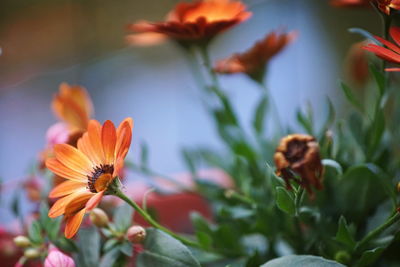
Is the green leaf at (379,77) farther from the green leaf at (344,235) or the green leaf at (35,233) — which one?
the green leaf at (35,233)

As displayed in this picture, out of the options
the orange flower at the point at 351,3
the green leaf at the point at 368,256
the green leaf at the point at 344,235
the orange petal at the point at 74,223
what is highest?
the orange flower at the point at 351,3

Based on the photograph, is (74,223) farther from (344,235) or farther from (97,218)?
(344,235)

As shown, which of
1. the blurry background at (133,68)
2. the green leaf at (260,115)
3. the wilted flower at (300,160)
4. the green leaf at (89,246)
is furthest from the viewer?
the blurry background at (133,68)

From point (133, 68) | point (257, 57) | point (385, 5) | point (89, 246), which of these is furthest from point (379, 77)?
point (133, 68)

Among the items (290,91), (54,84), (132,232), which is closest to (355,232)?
(132,232)

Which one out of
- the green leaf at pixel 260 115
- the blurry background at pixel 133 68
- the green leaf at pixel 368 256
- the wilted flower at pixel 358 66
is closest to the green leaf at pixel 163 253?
the green leaf at pixel 368 256

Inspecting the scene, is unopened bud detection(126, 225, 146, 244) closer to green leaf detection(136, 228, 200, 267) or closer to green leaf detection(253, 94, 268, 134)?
green leaf detection(136, 228, 200, 267)

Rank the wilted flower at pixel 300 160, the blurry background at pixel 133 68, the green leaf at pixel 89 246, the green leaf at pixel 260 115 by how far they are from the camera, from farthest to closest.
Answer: the blurry background at pixel 133 68 < the green leaf at pixel 260 115 < the green leaf at pixel 89 246 < the wilted flower at pixel 300 160
